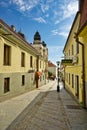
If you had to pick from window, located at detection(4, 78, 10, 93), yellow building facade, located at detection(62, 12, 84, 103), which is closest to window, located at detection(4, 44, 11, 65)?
window, located at detection(4, 78, 10, 93)

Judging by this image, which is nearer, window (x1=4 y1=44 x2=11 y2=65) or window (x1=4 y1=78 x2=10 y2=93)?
window (x1=4 y1=78 x2=10 y2=93)

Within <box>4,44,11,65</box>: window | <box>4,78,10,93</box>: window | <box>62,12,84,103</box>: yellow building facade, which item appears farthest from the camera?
<box>4,44,11,65</box>: window

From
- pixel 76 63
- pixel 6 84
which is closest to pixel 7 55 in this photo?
pixel 6 84

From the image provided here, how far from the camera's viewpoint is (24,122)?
871 cm

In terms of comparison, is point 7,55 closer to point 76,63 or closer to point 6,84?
point 6,84

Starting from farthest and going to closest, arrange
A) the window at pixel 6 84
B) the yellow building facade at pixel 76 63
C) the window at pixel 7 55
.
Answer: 1. the window at pixel 7 55
2. the window at pixel 6 84
3. the yellow building facade at pixel 76 63

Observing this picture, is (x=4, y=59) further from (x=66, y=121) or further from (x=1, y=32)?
(x=66, y=121)

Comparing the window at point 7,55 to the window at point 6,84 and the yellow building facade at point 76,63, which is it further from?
the yellow building facade at point 76,63

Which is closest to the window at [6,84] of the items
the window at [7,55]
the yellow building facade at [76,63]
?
the window at [7,55]

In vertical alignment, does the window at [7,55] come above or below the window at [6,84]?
above

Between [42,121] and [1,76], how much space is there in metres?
6.28

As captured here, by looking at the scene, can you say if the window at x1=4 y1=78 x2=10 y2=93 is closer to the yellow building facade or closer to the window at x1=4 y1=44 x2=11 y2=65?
the window at x1=4 y1=44 x2=11 y2=65

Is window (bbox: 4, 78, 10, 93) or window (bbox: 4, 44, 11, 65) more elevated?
window (bbox: 4, 44, 11, 65)

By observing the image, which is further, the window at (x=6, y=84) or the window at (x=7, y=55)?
the window at (x=7, y=55)
